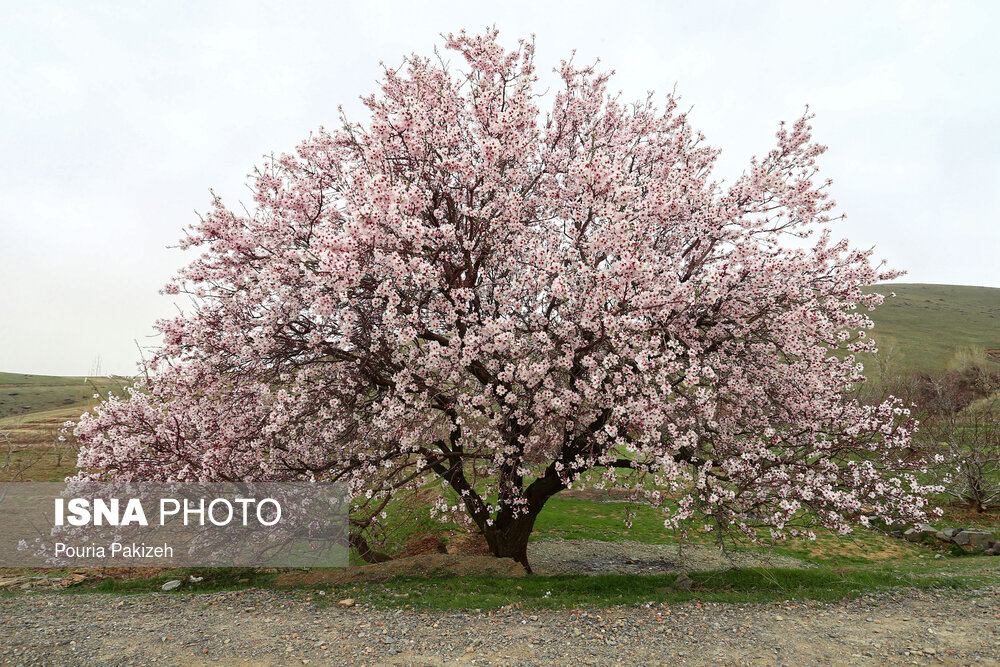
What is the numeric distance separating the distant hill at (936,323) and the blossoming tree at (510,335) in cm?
7451

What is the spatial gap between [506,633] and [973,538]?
18.9m

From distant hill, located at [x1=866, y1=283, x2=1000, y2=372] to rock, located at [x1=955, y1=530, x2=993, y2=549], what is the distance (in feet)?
205

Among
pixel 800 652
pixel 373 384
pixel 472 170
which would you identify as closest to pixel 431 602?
pixel 373 384

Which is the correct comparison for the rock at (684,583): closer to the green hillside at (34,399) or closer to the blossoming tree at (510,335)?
the blossoming tree at (510,335)

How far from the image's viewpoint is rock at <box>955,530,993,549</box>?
57.6 feet

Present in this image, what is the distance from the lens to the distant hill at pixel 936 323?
83.5 m

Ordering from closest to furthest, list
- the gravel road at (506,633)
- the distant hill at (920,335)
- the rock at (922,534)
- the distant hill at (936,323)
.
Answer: the gravel road at (506,633) → the rock at (922,534) → the distant hill at (936,323) → the distant hill at (920,335)

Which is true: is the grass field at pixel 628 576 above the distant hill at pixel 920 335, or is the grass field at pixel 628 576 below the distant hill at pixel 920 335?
below

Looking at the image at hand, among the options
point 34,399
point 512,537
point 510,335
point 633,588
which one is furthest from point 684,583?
point 34,399

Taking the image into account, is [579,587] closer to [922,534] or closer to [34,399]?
[922,534]

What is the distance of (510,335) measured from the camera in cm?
939

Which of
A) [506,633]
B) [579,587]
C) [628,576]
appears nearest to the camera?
[506,633]

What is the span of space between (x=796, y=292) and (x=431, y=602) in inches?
376

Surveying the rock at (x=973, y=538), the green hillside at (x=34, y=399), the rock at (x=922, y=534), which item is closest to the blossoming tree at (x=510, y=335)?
the rock at (x=973, y=538)
